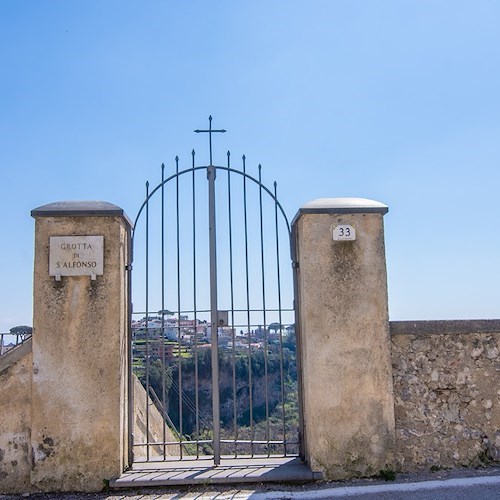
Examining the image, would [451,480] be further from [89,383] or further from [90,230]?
→ [90,230]

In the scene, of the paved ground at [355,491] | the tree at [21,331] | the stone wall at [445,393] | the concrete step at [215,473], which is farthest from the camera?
the tree at [21,331]

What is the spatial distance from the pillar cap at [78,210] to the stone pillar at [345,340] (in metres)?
1.78

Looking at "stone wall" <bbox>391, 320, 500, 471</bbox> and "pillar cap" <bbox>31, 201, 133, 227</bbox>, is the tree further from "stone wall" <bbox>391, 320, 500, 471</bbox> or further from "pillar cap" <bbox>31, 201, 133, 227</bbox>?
"stone wall" <bbox>391, 320, 500, 471</bbox>

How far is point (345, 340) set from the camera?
15.8 feet

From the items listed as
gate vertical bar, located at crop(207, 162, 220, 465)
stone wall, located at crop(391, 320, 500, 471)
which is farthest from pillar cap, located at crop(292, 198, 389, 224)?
stone wall, located at crop(391, 320, 500, 471)

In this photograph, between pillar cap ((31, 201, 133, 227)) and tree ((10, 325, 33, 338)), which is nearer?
pillar cap ((31, 201, 133, 227))

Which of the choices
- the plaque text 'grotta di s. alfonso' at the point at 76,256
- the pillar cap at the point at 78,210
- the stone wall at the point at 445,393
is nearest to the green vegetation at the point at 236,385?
the plaque text 'grotta di s. alfonso' at the point at 76,256

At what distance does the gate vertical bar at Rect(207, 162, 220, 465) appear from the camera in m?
4.94

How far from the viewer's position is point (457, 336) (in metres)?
5.02

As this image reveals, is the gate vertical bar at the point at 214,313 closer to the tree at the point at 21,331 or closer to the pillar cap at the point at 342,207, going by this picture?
the pillar cap at the point at 342,207

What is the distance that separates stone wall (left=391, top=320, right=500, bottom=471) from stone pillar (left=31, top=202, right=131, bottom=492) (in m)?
2.61

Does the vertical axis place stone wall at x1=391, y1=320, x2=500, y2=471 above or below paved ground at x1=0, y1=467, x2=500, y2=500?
above

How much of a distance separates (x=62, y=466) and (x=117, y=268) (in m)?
1.79

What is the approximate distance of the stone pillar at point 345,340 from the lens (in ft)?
15.5
